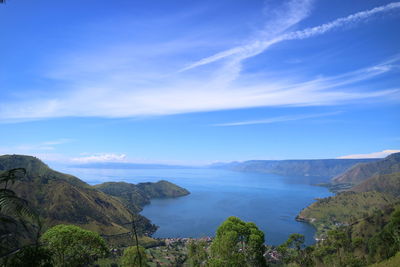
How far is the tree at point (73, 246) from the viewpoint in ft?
67.9

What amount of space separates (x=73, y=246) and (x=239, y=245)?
777 inches

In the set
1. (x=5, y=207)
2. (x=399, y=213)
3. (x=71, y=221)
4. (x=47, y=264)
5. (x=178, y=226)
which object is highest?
(x=5, y=207)

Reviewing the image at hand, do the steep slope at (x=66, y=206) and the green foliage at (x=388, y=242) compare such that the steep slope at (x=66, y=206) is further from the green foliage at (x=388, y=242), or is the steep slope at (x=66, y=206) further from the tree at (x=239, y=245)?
the tree at (x=239, y=245)

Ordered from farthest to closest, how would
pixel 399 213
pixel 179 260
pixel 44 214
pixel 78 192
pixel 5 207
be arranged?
pixel 78 192 → pixel 44 214 → pixel 179 260 → pixel 399 213 → pixel 5 207

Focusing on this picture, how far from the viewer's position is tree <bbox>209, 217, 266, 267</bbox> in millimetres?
31750

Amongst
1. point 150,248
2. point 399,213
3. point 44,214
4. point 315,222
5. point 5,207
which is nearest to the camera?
point 5,207

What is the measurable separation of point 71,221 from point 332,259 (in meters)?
127

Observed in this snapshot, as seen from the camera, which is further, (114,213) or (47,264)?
(114,213)

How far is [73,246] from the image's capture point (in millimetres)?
21859

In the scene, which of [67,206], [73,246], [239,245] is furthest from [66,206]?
[73,246]

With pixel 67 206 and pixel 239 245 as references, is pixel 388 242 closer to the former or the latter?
pixel 239 245

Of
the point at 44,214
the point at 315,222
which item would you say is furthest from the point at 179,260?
the point at 315,222

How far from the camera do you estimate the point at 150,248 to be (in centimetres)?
12494

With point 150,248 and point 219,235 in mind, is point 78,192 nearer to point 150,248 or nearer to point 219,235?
point 150,248
